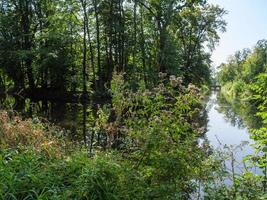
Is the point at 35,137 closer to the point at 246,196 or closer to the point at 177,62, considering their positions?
the point at 246,196

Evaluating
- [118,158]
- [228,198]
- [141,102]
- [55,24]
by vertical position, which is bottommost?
[228,198]

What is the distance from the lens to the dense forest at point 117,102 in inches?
172

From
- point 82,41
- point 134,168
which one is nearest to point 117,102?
point 134,168

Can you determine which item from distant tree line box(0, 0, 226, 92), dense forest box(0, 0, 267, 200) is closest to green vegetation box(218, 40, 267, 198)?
dense forest box(0, 0, 267, 200)

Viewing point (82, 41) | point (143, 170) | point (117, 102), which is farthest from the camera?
point (82, 41)

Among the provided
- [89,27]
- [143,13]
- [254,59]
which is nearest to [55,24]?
[89,27]

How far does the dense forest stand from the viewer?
4.36m

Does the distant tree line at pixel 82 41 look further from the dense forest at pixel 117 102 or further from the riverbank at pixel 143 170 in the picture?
the riverbank at pixel 143 170

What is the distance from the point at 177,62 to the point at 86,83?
7.75 metres

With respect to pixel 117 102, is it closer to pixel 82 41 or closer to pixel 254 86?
pixel 254 86

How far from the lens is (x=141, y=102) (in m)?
5.67

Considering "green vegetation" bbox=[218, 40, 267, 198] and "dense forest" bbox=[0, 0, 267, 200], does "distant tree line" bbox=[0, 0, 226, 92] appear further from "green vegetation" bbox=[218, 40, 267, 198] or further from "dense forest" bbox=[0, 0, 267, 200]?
"green vegetation" bbox=[218, 40, 267, 198]

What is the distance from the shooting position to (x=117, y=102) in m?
5.93

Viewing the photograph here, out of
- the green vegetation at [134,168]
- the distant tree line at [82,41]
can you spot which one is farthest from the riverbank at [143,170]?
the distant tree line at [82,41]
